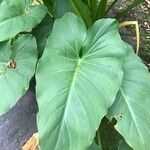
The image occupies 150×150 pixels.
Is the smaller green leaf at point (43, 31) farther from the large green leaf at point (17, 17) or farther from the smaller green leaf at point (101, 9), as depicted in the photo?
the smaller green leaf at point (101, 9)

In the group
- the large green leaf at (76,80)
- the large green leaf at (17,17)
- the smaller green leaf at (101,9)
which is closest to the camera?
the large green leaf at (76,80)

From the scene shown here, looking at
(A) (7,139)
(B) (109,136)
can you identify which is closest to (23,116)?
(A) (7,139)

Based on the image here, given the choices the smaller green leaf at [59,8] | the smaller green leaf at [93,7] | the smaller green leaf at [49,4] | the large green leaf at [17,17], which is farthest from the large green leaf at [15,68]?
the smaller green leaf at [93,7]

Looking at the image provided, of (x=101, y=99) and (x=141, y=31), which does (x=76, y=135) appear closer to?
(x=101, y=99)

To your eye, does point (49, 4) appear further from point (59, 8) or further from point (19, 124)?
point (19, 124)

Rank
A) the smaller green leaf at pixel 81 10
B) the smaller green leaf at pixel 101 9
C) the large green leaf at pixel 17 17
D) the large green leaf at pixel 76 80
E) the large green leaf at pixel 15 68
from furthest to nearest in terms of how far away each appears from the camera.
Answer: the smaller green leaf at pixel 101 9 → the smaller green leaf at pixel 81 10 → the large green leaf at pixel 17 17 → the large green leaf at pixel 15 68 → the large green leaf at pixel 76 80

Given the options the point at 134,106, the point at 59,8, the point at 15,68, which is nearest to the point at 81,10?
the point at 59,8

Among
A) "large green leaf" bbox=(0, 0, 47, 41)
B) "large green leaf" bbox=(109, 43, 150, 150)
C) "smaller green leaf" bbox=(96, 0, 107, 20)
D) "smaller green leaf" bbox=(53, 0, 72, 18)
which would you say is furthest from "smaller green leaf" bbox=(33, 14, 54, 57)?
"large green leaf" bbox=(109, 43, 150, 150)

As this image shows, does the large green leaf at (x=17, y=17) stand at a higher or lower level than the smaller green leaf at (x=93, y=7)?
higher
